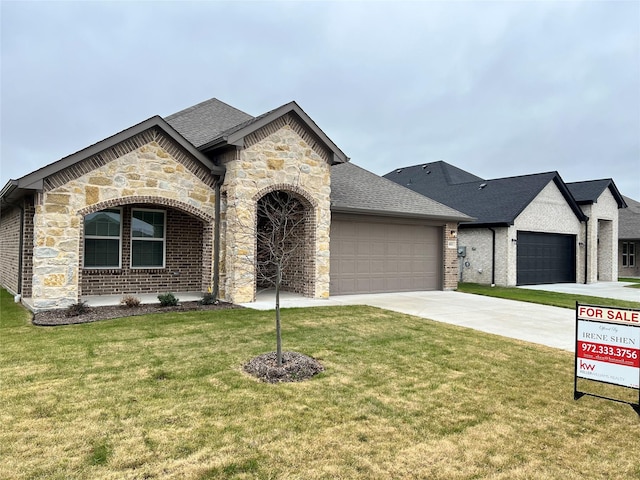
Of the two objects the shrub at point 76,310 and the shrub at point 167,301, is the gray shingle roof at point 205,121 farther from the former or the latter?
the shrub at point 76,310

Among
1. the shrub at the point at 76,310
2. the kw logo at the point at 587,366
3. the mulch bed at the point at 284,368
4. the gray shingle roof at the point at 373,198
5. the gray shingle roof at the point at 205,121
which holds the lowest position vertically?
the mulch bed at the point at 284,368

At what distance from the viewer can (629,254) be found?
31312 mm

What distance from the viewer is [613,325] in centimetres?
488

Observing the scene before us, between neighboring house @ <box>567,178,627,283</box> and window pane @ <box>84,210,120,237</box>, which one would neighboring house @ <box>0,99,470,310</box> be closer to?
window pane @ <box>84,210,120,237</box>

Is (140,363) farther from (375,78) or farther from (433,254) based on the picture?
(375,78)

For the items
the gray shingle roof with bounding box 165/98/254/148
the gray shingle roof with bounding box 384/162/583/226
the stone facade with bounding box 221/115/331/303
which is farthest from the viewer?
the gray shingle roof with bounding box 384/162/583/226

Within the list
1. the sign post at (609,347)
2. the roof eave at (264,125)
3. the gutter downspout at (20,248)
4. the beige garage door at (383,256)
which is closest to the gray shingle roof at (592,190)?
the beige garage door at (383,256)

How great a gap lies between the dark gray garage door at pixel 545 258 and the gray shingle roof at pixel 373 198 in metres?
6.19

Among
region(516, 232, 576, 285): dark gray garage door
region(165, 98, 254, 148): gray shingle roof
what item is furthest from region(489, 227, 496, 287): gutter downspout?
region(165, 98, 254, 148): gray shingle roof

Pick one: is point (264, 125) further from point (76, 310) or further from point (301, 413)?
point (301, 413)

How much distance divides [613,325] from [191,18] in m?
21.6

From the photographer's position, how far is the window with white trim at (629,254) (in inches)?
1228

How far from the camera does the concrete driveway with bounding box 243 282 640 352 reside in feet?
28.8

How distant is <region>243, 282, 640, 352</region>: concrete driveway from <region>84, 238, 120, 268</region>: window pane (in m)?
4.22
